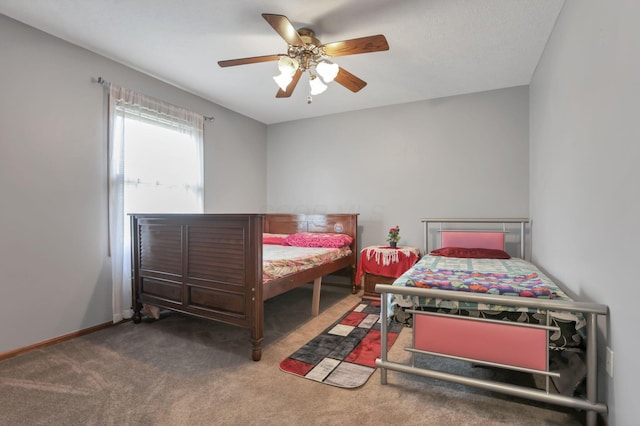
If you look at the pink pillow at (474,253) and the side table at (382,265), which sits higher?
the pink pillow at (474,253)

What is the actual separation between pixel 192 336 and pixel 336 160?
10.0 ft

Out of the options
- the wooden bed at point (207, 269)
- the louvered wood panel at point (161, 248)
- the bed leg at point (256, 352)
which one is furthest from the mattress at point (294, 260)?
the louvered wood panel at point (161, 248)

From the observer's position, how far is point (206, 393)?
1.83 meters

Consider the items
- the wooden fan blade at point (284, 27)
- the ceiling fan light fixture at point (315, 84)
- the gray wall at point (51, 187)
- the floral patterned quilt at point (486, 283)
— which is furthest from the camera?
the ceiling fan light fixture at point (315, 84)

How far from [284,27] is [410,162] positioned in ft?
8.71

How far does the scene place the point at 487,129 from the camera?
3.74m

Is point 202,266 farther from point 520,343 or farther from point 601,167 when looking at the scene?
point 601,167

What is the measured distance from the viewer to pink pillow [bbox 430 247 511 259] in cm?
322

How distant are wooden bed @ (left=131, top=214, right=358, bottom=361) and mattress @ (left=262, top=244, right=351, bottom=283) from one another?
6 cm

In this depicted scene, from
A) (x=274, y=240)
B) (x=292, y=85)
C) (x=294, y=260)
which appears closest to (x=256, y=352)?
(x=294, y=260)

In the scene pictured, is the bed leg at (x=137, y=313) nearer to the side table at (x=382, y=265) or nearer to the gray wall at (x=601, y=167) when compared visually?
the side table at (x=382, y=265)

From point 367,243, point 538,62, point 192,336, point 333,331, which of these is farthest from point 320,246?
point 538,62

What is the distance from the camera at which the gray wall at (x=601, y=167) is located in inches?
48.6

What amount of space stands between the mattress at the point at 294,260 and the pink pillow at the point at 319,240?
10 centimetres
